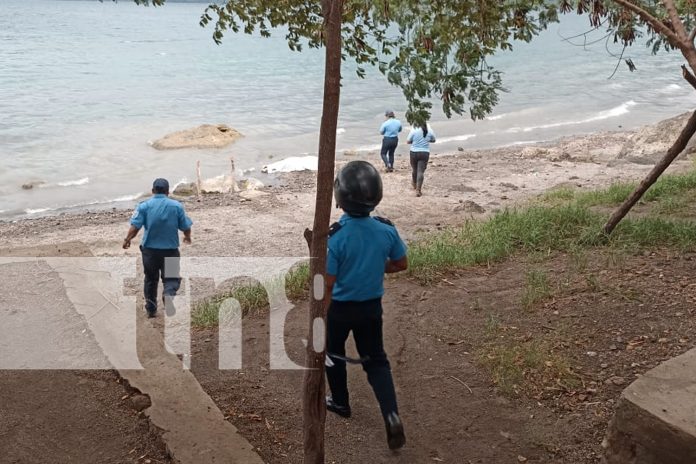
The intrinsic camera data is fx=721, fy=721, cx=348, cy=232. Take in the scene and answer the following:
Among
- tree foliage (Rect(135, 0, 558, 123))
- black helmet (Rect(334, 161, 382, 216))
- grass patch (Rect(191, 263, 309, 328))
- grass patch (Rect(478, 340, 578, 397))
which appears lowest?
grass patch (Rect(191, 263, 309, 328))

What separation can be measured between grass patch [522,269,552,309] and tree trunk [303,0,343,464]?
3.30 meters

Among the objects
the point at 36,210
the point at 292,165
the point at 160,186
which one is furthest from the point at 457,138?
the point at 160,186

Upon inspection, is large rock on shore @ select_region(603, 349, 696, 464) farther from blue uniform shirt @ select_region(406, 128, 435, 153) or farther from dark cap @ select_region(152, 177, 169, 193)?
blue uniform shirt @ select_region(406, 128, 435, 153)

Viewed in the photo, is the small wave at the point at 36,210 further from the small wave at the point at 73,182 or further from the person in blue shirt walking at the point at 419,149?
the person in blue shirt walking at the point at 419,149

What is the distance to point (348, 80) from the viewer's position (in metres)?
46.4

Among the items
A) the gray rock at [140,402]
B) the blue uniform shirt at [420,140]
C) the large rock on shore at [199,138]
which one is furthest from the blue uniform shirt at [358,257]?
the large rock on shore at [199,138]

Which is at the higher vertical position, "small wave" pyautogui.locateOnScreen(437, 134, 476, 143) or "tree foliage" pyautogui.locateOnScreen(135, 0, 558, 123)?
"tree foliage" pyautogui.locateOnScreen(135, 0, 558, 123)

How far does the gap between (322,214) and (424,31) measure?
11.0 feet

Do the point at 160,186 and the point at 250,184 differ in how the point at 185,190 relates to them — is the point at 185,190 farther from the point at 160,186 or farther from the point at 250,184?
the point at 160,186

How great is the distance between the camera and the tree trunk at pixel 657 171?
23.4 feet

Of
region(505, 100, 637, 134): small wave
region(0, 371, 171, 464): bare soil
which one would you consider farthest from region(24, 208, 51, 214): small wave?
region(505, 100, 637, 134): small wave

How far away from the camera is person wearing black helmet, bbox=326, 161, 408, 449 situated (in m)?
4.00

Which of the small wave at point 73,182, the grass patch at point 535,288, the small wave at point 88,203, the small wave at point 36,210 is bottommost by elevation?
the small wave at point 36,210

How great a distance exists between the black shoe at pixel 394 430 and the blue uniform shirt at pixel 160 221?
12.8ft
